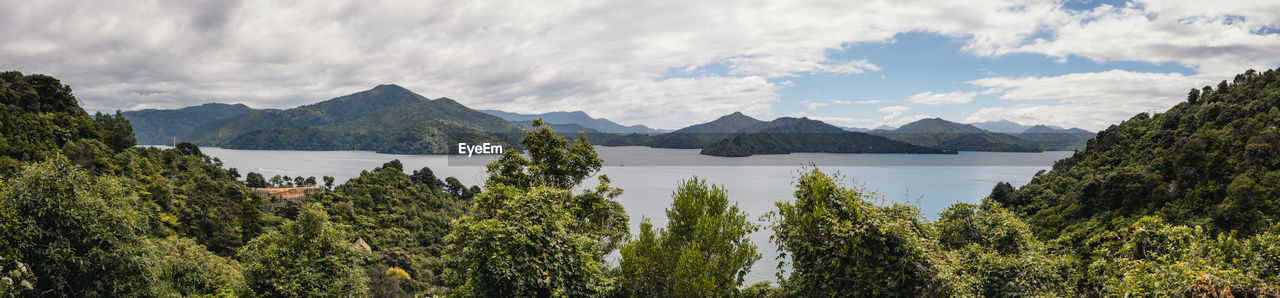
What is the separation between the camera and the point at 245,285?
36.1 ft

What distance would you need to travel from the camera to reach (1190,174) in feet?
105

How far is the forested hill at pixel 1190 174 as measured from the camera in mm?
27159

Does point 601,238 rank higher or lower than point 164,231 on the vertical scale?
higher

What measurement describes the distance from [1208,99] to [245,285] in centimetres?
6336

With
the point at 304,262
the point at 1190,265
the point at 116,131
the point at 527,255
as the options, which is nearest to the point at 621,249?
the point at 527,255

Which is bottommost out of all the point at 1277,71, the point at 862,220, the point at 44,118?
the point at 862,220

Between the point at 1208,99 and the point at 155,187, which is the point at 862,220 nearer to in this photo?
the point at 155,187

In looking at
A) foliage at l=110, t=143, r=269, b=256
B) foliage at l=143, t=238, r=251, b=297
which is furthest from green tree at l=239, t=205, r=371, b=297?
foliage at l=110, t=143, r=269, b=256

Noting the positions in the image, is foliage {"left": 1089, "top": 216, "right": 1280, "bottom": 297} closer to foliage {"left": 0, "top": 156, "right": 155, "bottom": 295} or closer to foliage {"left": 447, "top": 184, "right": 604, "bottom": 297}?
foliage {"left": 447, "top": 184, "right": 604, "bottom": 297}

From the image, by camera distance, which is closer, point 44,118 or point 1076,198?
point 44,118

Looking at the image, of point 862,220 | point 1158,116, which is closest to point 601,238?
point 862,220

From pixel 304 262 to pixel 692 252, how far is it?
7533 mm

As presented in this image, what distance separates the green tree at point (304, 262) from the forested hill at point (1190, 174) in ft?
87.5

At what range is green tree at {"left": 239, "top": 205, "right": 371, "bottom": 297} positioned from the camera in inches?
415
